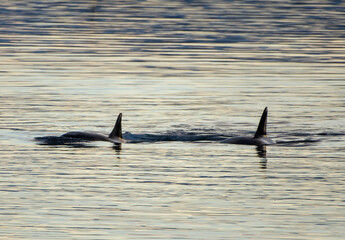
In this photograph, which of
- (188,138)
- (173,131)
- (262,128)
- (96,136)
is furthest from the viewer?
(173,131)

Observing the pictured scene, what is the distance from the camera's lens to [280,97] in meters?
28.3

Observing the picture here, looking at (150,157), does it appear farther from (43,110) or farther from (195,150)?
(43,110)

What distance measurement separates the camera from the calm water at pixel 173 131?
14.2 m

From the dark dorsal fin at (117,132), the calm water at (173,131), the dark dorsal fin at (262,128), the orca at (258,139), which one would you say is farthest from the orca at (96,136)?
the dark dorsal fin at (262,128)

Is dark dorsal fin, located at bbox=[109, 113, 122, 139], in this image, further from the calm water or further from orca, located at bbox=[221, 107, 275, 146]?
orca, located at bbox=[221, 107, 275, 146]

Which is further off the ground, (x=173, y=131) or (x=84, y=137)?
(x=84, y=137)

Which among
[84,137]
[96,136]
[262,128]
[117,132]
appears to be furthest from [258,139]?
[84,137]

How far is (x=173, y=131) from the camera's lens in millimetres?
22609

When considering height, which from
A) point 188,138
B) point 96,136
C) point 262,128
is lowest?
point 188,138

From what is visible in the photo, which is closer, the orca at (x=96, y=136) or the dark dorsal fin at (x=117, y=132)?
the dark dorsal fin at (x=117, y=132)

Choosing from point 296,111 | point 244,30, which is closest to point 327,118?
point 296,111

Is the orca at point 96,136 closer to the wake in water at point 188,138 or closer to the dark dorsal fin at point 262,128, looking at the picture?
the wake in water at point 188,138

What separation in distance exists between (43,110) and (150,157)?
668cm

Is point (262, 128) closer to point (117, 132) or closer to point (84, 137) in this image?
point (117, 132)
